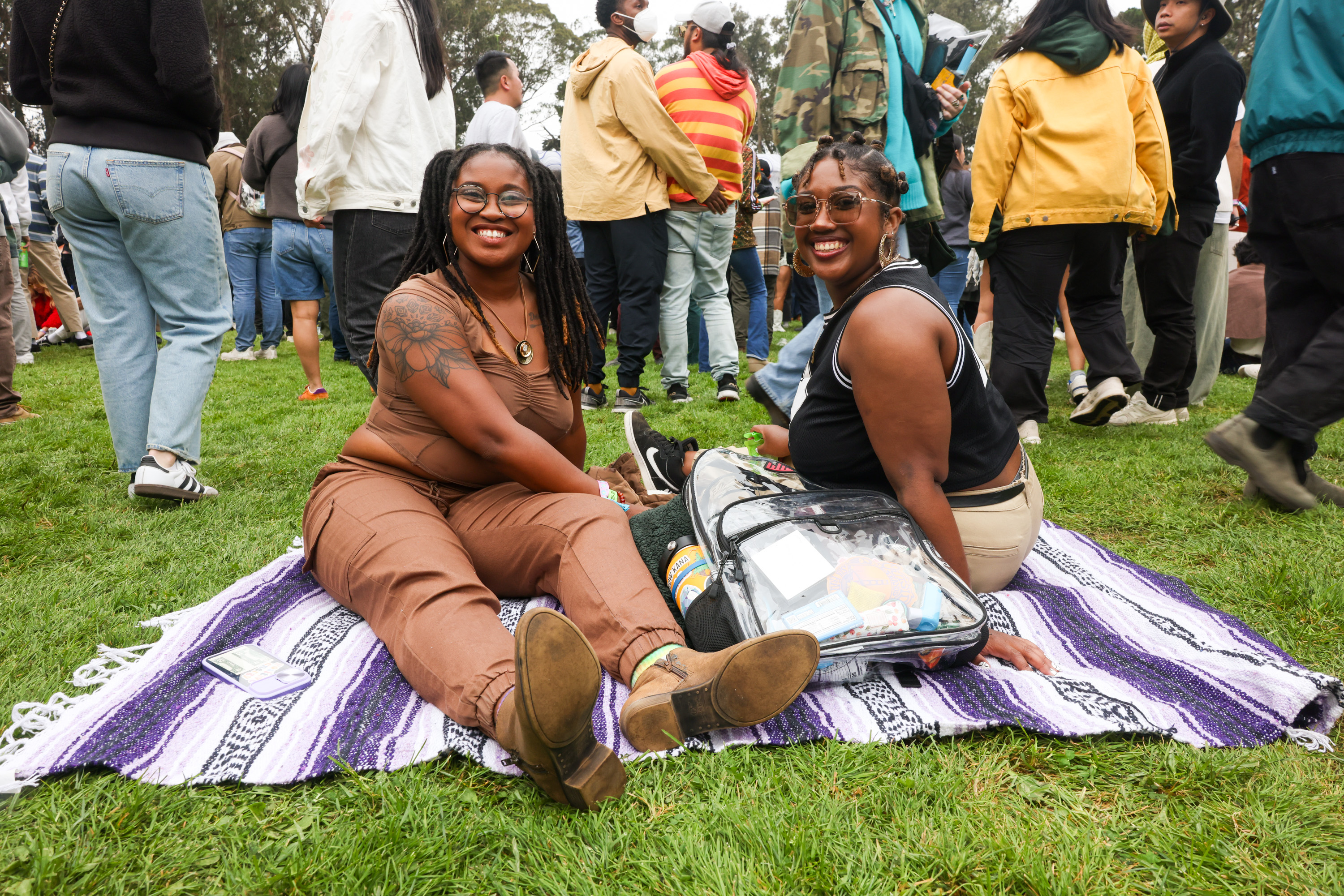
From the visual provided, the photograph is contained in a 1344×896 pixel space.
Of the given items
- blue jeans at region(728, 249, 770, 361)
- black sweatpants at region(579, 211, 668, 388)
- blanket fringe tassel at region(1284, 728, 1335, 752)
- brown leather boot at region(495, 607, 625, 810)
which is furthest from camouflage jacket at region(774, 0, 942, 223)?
blue jeans at region(728, 249, 770, 361)

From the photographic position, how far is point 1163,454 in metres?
4.34

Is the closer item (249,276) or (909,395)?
(909,395)

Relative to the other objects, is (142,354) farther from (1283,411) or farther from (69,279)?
(69,279)

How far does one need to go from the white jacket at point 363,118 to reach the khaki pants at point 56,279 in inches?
279

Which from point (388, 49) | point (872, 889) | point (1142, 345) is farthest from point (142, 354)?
point (1142, 345)

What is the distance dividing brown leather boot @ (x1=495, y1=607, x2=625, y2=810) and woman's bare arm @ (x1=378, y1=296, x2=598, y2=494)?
897 millimetres

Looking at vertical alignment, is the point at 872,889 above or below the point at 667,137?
below

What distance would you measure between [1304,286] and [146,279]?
500cm

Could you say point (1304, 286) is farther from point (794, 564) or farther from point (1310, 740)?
point (794, 564)

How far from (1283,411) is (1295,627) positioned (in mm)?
1185

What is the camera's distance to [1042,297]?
431cm

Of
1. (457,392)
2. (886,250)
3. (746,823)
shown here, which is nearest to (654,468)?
(457,392)

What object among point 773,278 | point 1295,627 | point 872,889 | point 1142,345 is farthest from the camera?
point 773,278

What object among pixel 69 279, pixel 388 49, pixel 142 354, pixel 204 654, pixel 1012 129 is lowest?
pixel 69 279
